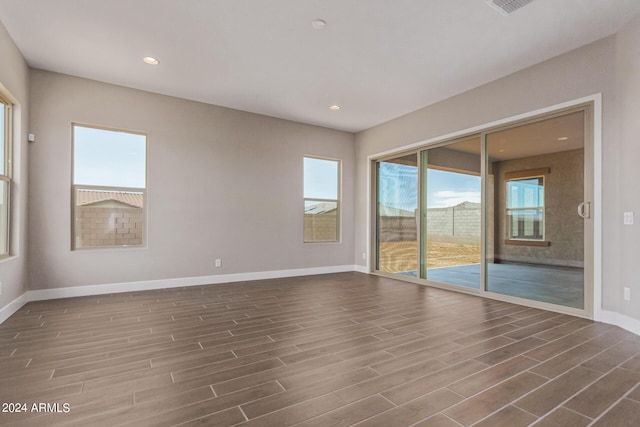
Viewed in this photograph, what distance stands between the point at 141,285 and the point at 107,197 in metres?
1.31

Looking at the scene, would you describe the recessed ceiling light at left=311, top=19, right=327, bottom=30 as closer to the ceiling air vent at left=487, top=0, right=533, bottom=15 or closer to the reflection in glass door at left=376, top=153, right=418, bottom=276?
the ceiling air vent at left=487, top=0, right=533, bottom=15

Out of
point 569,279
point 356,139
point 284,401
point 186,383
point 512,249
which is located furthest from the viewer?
point 356,139

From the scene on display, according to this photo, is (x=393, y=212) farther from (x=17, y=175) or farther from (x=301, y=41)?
(x=17, y=175)

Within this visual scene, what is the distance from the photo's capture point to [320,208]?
634 centimetres

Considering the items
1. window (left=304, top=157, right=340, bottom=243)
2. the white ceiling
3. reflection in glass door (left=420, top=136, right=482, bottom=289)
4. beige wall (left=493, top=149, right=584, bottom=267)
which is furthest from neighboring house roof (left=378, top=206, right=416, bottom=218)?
the white ceiling

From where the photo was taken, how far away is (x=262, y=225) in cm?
562

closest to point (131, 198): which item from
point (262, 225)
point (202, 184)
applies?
point (202, 184)

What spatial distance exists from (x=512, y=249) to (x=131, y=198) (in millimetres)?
5272

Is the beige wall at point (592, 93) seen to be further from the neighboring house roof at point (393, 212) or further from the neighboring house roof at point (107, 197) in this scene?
the neighboring house roof at point (107, 197)

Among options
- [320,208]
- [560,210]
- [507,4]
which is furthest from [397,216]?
[507,4]

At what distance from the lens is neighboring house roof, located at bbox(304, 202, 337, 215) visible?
6176mm

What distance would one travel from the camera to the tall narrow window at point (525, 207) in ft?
12.9

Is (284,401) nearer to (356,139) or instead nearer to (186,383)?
(186,383)

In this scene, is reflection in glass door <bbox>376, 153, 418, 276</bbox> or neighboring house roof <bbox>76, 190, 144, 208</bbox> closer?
neighboring house roof <bbox>76, 190, 144, 208</bbox>
